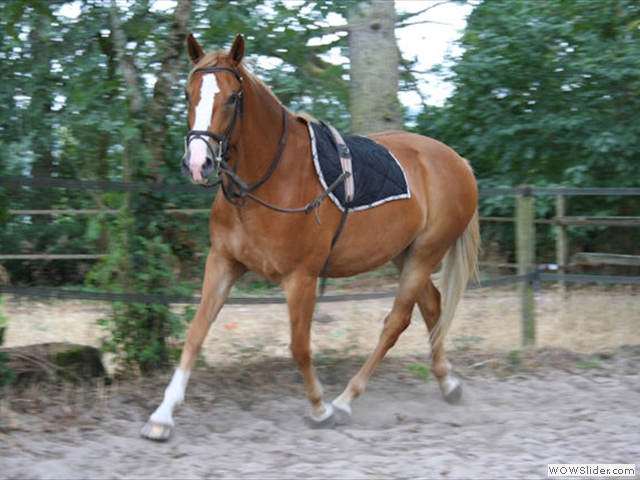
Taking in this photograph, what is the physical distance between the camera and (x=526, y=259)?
6.27m

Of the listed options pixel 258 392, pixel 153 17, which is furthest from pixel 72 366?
pixel 153 17

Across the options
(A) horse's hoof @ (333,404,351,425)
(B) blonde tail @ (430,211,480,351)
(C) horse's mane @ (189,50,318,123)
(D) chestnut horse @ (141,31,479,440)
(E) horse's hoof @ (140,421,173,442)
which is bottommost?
(A) horse's hoof @ (333,404,351,425)

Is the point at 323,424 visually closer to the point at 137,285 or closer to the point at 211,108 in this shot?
the point at 137,285

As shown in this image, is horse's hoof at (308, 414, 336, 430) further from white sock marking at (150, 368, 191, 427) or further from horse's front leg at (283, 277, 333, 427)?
white sock marking at (150, 368, 191, 427)

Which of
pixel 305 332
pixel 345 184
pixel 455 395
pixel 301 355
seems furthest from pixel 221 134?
pixel 455 395

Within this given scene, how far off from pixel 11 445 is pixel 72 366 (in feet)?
3.25

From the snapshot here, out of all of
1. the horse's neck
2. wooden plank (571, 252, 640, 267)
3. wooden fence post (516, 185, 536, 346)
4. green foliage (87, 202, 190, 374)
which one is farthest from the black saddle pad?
wooden plank (571, 252, 640, 267)

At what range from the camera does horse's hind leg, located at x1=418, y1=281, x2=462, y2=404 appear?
4781 millimetres

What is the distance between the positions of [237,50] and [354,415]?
236 cm

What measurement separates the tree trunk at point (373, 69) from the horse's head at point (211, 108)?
404cm

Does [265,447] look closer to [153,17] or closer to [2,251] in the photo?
[2,251]

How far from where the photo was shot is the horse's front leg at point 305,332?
3.97 meters

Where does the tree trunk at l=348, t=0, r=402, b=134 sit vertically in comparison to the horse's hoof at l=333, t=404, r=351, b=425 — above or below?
above

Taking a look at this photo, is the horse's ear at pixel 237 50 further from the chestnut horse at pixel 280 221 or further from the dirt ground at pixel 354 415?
the dirt ground at pixel 354 415
